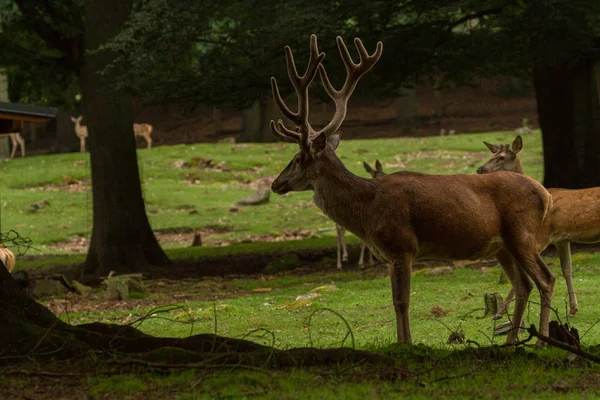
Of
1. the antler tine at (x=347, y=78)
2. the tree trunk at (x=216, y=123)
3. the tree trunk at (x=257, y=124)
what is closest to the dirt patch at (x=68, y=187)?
the tree trunk at (x=257, y=124)

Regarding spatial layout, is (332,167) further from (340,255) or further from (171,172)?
(171,172)

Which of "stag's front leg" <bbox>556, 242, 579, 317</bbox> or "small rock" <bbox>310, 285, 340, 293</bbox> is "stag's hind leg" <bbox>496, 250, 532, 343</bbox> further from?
"small rock" <bbox>310, 285, 340, 293</bbox>

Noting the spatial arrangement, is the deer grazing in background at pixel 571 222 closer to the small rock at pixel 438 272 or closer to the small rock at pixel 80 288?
the small rock at pixel 438 272

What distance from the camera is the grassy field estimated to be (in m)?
6.51

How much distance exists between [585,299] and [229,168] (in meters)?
23.4

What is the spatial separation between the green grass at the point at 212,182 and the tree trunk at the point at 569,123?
23.3ft

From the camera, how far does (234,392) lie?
6.30 meters

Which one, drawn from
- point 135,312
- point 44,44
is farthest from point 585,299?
point 44,44

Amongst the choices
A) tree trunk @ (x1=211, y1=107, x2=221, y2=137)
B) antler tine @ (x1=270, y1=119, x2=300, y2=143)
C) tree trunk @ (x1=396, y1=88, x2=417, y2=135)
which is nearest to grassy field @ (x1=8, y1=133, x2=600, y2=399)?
antler tine @ (x1=270, y1=119, x2=300, y2=143)

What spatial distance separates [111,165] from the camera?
61.0 feet

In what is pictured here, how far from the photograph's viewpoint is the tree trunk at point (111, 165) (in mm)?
18531

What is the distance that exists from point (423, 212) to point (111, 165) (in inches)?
431

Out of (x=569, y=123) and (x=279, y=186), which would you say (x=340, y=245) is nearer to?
(x=569, y=123)

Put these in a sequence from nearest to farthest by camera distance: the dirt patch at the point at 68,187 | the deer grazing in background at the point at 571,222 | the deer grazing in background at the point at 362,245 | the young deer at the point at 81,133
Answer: the deer grazing in background at the point at 571,222
the deer grazing in background at the point at 362,245
the dirt patch at the point at 68,187
the young deer at the point at 81,133
